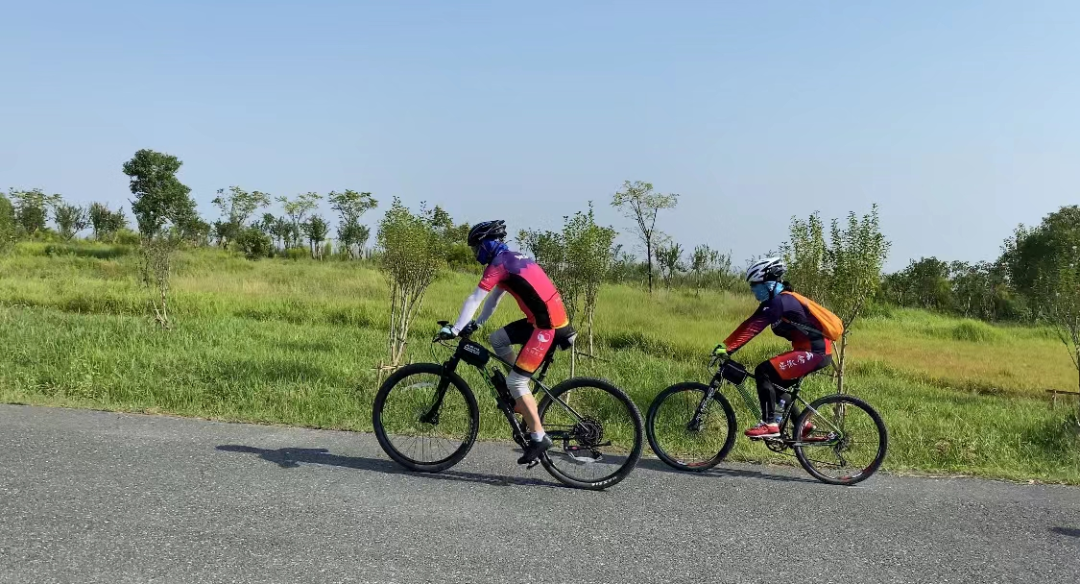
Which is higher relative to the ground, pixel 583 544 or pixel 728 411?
pixel 728 411

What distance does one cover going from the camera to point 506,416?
578 cm

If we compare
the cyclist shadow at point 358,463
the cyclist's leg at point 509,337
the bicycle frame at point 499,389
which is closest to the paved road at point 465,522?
the cyclist shadow at point 358,463

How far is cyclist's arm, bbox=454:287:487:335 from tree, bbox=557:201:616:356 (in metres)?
6.28

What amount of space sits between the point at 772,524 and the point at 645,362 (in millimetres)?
9608

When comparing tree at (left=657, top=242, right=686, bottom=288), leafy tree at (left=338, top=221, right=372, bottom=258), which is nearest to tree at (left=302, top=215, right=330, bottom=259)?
leafy tree at (left=338, top=221, right=372, bottom=258)

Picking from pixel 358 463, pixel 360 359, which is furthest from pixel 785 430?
pixel 360 359

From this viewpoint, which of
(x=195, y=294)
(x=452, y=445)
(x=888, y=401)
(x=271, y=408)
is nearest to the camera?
(x=452, y=445)

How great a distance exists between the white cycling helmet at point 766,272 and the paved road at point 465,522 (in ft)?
5.66

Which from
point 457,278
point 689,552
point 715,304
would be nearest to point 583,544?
point 689,552

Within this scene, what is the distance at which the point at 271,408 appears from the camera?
8.03 meters

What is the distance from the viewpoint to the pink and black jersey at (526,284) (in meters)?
5.40

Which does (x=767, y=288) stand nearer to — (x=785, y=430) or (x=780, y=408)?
(x=780, y=408)

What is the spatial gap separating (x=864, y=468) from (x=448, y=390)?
143 inches

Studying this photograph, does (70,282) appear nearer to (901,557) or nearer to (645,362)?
(645,362)
